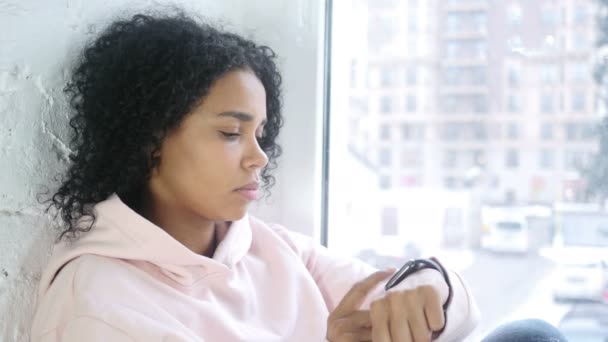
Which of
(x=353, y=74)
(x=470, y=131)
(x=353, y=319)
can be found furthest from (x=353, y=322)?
(x=353, y=74)

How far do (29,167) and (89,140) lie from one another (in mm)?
100

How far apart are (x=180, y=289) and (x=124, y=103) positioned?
0.26 metres

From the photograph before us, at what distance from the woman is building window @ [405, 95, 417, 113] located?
15.3 inches

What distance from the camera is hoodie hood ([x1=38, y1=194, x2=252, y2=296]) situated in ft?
2.89

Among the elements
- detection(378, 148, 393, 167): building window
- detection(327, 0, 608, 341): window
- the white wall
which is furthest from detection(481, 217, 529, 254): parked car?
the white wall

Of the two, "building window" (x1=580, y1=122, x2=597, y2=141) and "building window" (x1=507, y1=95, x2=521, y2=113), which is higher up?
"building window" (x1=507, y1=95, x2=521, y2=113)

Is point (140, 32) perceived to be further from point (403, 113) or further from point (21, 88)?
point (403, 113)

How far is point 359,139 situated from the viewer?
141 cm

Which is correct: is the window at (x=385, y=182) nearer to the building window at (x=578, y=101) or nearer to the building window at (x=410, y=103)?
the building window at (x=410, y=103)

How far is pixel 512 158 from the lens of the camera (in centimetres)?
127

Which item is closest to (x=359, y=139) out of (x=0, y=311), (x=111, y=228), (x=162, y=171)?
(x=162, y=171)

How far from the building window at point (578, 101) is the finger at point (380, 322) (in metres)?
0.57

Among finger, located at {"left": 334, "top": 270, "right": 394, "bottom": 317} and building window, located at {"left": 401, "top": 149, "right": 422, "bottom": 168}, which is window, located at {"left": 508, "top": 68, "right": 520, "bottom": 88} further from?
finger, located at {"left": 334, "top": 270, "right": 394, "bottom": 317}

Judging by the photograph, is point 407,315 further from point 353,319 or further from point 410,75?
point 410,75
